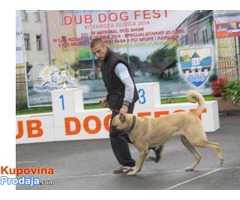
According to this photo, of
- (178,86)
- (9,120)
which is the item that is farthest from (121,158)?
(178,86)

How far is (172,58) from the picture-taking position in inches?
609

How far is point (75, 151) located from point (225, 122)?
12.2 ft

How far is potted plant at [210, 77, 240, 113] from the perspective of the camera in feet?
43.6

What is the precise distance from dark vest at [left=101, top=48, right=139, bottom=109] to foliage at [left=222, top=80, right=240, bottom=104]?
6508mm

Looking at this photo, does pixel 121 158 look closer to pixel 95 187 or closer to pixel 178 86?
pixel 95 187

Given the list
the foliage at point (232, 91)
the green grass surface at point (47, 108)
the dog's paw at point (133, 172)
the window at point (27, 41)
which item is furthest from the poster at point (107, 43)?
the dog's paw at point (133, 172)

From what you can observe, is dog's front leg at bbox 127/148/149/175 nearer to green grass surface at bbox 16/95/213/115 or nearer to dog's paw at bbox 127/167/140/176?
dog's paw at bbox 127/167/140/176

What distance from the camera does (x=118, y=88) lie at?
7172mm

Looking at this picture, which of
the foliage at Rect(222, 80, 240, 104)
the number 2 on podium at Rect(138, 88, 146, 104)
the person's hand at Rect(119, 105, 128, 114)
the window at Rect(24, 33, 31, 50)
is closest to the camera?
the person's hand at Rect(119, 105, 128, 114)

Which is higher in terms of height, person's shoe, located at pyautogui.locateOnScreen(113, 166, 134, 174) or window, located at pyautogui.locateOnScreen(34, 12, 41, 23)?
window, located at pyautogui.locateOnScreen(34, 12, 41, 23)

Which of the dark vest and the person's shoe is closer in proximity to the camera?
the dark vest

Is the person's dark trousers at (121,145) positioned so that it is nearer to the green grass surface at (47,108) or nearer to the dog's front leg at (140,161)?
the dog's front leg at (140,161)

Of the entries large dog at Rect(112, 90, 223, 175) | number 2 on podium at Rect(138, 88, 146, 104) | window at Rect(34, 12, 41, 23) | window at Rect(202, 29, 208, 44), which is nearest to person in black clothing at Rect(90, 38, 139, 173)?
large dog at Rect(112, 90, 223, 175)

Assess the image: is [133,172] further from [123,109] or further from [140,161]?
[123,109]
